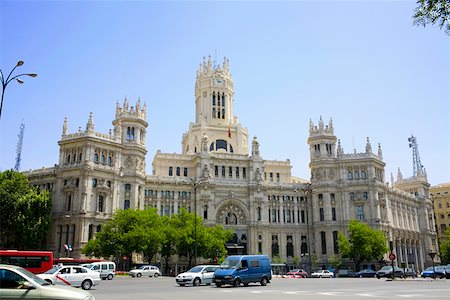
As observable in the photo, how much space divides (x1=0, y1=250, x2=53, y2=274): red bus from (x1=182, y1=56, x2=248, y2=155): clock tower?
5191cm

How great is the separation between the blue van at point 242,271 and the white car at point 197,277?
2703mm

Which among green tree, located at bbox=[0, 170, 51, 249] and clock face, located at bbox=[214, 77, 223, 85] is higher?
clock face, located at bbox=[214, 77, 223, 85]

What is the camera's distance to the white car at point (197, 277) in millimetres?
35344

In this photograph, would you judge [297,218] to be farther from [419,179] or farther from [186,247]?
[419,179]

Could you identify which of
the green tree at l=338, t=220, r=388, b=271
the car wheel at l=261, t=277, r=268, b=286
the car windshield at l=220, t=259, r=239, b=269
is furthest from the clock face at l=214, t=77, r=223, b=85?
the car windshield at l=220, t=259, r=239, b=269

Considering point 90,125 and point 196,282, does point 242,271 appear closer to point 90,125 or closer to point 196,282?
point 196,282

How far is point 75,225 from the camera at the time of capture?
7138 centimetres

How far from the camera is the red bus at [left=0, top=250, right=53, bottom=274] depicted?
1512 inches

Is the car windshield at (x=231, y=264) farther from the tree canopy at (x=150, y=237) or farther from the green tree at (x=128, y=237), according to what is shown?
the green tree at (x=128, y=237)

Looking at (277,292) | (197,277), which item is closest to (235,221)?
(197,277)

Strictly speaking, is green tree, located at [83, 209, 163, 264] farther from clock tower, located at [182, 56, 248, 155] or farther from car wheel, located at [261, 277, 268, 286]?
car wheel, located at [261, 277, 268, 286]

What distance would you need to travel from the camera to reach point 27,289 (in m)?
13.2

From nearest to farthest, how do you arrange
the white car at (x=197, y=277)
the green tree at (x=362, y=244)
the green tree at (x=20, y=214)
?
the white car at (x=197, y=277) → the green tree at (x=20, y=214) → the green tree at (x=362, y=244)

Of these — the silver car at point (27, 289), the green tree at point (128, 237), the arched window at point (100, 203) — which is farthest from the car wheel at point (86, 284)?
the arched window at point (100, 203)
